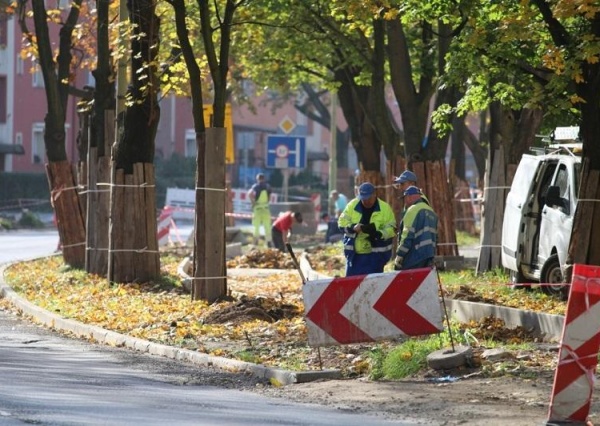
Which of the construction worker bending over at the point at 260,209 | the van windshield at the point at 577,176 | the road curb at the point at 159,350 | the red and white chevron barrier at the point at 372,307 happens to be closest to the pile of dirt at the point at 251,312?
the road curb at the point at 159,350

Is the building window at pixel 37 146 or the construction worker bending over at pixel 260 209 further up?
the building window at pixel 37 146

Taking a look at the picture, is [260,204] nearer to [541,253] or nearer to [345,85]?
[345,85]

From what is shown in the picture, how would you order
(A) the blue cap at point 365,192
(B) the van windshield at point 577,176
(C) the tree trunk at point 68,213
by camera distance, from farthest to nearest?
(C) the tree trunk at point 68,213 → (B) the van windshield at point 577,176 → (A) the blue cap at point 365,192

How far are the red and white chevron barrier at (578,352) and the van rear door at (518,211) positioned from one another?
36.2 ft

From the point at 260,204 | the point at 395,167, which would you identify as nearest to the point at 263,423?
the point at 395,167

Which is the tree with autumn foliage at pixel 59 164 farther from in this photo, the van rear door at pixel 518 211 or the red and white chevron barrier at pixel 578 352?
the red and white chevron barrier at pixel 578 352

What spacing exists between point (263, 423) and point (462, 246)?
2697cm

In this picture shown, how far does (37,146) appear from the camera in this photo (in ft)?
239

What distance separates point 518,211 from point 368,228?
17.4ft

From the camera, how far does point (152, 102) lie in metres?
23.5

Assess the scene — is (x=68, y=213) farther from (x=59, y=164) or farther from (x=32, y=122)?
(x=32, y=122)

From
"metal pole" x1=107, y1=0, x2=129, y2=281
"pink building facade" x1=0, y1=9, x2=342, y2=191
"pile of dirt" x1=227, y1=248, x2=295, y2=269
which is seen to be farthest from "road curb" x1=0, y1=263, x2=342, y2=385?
"pink building facade" x1=0, y1=9, x2=342, y2=191

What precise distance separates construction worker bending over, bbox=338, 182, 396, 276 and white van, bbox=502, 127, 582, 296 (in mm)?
3356

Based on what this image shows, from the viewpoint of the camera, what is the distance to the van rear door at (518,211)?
70.8 feet
